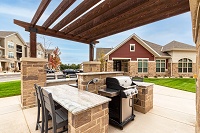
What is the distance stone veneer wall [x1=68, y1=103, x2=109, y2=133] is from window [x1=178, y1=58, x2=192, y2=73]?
18.2 metres

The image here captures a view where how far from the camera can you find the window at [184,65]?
52.5 feet

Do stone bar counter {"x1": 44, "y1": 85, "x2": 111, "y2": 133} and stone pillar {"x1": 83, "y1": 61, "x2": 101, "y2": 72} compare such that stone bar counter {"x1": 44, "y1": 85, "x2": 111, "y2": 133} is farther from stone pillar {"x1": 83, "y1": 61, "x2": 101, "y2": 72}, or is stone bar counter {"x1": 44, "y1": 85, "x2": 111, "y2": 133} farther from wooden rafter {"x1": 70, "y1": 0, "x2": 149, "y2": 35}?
stone pillar {"x1": 83, "y1": 61, "x2": 101, "y2": 72}

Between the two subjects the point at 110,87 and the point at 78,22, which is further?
the point at 78,22

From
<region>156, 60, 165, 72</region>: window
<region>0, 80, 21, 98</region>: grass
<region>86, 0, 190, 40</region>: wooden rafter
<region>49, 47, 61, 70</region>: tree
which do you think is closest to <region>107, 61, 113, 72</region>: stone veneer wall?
<region>156, 60, 165, 72</region>: window

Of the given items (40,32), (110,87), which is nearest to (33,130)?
(110,87)

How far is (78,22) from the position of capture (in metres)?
3.63

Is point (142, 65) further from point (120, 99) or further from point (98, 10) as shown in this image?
point (98, 10)

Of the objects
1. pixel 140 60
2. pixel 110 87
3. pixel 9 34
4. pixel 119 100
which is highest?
pixel 9 34

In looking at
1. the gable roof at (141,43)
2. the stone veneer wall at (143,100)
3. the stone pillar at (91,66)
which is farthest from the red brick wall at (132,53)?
the stone veneer wall at (143,100)

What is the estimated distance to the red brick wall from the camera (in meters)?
15.7

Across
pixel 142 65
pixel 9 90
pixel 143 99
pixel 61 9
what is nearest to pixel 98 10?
pixel 61 9

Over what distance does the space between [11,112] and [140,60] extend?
15.3 meters

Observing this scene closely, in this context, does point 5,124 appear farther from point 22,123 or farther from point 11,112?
point 11,112

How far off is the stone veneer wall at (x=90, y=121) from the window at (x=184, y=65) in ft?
59.6
